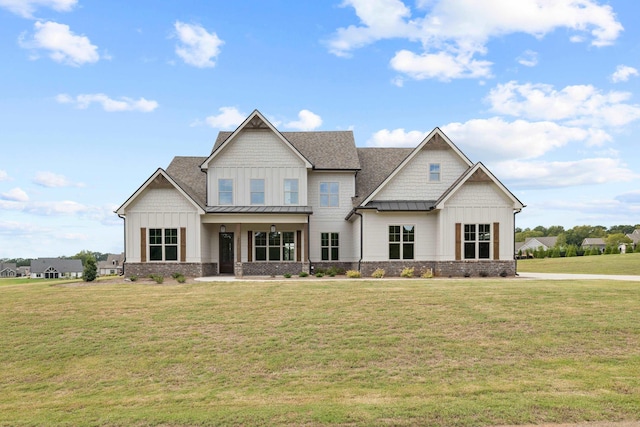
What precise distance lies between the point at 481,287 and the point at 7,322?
52.6 feet

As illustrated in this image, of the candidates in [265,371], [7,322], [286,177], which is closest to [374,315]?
[265,371]

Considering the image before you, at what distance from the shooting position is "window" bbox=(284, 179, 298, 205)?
96.3 ft

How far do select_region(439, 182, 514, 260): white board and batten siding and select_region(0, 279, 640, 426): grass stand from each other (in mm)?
7236

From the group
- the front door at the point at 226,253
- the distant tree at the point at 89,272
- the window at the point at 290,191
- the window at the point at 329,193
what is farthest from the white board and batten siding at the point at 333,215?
the distant tree at the point at 89,272

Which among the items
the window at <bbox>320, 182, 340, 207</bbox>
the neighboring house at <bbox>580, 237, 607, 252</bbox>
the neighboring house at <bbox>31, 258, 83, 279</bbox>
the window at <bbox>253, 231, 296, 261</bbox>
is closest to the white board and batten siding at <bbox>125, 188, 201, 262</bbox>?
the window at <bbox>253, 231, 296, 261</bbox>

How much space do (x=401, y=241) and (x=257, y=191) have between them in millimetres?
8661

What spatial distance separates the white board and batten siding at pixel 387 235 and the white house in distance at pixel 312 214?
0.17 ft

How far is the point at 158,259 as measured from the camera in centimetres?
2734

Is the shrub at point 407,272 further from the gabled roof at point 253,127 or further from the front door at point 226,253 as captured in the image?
the front door at point 226,253

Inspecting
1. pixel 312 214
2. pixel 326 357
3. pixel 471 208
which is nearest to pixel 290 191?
pixel 312 214

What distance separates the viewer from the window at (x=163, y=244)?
27.3 m

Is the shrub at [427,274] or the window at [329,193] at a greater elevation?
the window at [329,193]

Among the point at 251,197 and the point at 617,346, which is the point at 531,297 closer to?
the point at 617,346

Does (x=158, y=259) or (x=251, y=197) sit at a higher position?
(x=251, y=197)
